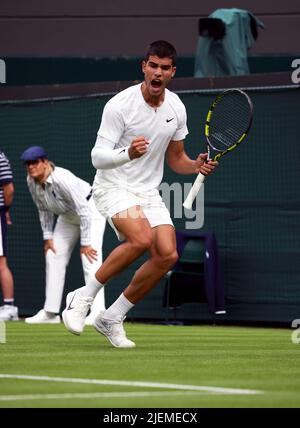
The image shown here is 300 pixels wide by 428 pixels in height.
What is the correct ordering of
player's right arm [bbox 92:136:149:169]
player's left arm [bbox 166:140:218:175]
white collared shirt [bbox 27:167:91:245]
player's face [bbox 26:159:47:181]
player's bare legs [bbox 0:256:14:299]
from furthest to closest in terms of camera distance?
1. player's bare legs [bbox 0:256:14:299]
2. player's face [bbox 26:159:47:181]
3. white collared shirt [bbox 27:167:91:245]
4. player's left arm [bbox 166:140:218:175]
5. player's right arm [bbox 92:136:149:169]

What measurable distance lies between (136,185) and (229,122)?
1.37 meters

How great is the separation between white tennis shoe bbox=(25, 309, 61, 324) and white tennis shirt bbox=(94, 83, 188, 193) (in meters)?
4.88

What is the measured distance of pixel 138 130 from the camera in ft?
28.3

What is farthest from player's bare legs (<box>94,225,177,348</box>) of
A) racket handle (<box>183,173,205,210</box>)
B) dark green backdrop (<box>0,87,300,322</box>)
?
dark green backdrop (<box>0,87,300,322</box>)

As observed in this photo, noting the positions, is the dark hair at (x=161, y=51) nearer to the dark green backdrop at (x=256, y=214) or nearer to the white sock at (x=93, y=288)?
the white sock at (x=93, y=288)

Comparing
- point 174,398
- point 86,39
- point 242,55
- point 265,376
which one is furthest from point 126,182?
point 86,39

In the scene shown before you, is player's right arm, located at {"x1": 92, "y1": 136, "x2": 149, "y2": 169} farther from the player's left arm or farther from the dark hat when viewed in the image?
the dark hat

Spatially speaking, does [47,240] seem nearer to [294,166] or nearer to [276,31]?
[294,166]

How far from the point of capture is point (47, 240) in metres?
13.3

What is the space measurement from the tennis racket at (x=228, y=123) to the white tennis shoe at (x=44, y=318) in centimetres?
384

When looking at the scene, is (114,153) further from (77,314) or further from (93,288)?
(77,314)

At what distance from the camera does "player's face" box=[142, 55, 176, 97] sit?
842 cm

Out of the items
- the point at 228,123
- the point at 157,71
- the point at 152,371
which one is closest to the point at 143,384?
the point at 152,371

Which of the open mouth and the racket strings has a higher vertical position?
the racket strings
